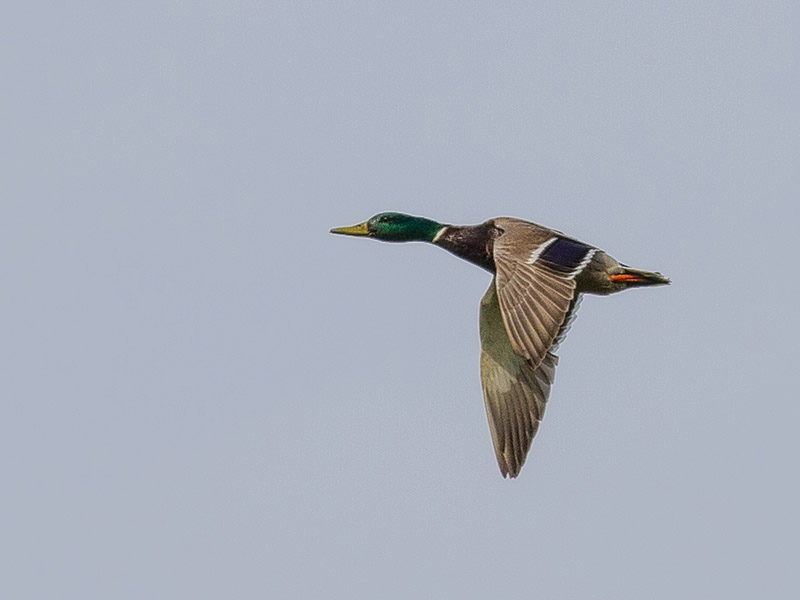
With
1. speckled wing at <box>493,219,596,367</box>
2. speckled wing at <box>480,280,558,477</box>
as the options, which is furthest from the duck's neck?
speckled wing at <box>493,219,596,367</box>

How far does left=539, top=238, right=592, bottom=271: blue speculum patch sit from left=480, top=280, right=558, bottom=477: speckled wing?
120 cm

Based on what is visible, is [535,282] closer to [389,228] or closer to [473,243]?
[473,243]

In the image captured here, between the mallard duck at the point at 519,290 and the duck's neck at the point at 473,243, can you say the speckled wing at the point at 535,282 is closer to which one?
the mallard duck at the point at 519,290

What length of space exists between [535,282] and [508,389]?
2.45 metres

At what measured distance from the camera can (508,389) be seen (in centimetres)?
1415

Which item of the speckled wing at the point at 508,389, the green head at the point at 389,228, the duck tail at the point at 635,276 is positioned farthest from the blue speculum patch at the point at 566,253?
the green head at the point at 389,228

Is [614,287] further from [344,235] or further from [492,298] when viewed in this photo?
[344,235]

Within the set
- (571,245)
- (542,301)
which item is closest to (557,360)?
(571,245)

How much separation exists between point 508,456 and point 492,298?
55.0 inches

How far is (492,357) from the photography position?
565 inches

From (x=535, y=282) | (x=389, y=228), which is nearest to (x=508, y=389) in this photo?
(x=389, y=228)

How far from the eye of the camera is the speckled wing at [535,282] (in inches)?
449

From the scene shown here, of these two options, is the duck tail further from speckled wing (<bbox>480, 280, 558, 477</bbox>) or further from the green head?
the green head

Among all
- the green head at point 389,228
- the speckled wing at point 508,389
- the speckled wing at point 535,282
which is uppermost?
the green head at point 389,228
